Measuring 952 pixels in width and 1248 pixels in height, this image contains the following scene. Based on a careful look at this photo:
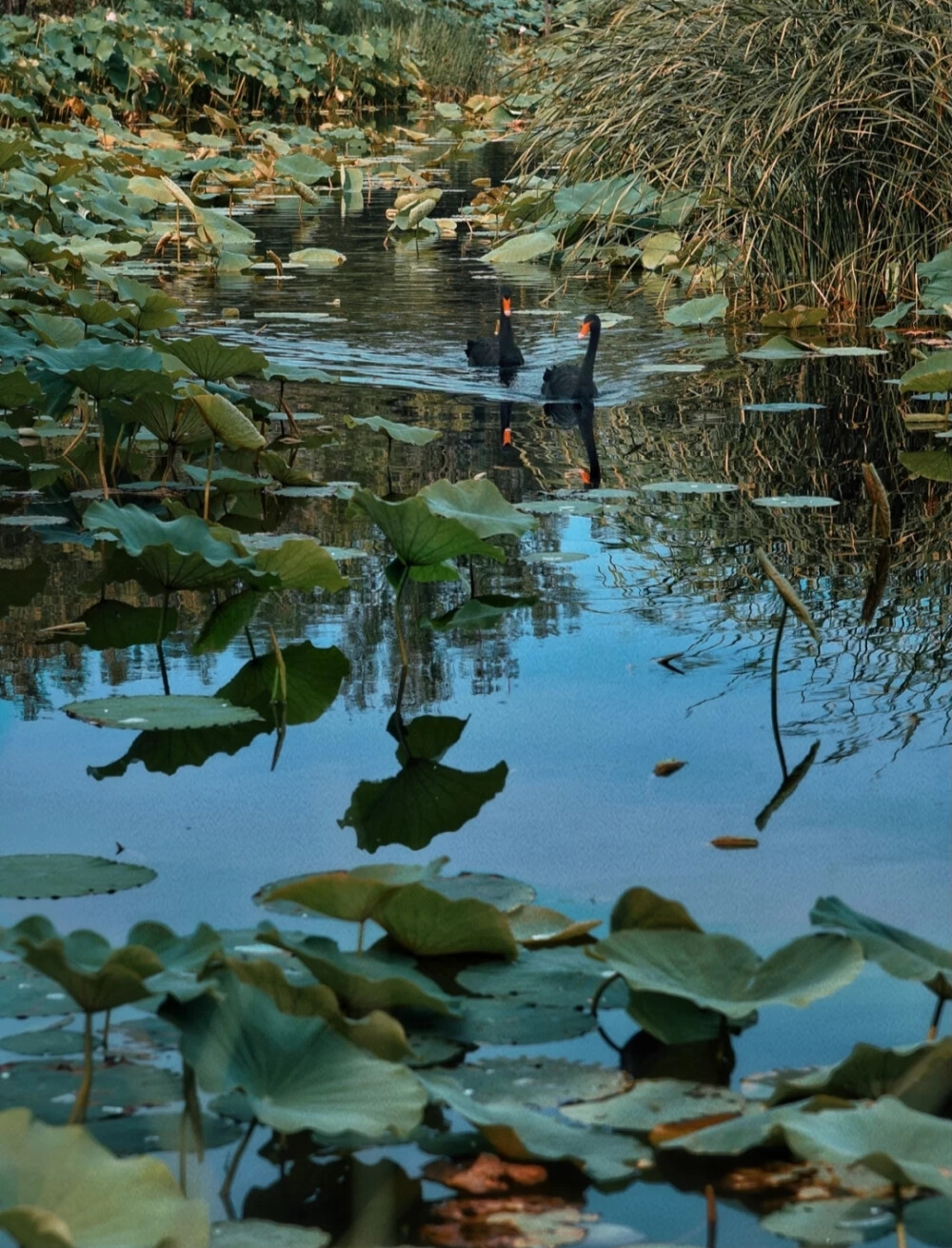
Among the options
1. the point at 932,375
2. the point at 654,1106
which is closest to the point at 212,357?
the point at 932,375

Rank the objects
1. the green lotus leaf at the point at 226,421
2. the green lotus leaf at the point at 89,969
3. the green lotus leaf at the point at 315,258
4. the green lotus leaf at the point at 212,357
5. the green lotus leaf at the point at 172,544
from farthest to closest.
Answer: the green lotus leaf at the point at 315,258
the green lotus leaf at the point at 212,357
the green lotus leaf at the point at 226,421
the green lotus leaf at the point at 172,544
the green lotus leaf at the point at 89,969


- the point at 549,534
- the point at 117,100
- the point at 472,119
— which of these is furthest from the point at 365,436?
the point at 472,119

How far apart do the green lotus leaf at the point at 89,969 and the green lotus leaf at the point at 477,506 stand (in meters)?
1.73

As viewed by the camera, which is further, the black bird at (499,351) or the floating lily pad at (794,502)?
the black bird at (499,351)

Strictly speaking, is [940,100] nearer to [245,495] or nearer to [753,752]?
[245,495]

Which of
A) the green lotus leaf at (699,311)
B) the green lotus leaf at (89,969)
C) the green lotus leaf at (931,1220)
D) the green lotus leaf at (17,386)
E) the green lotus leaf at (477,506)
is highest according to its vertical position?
the green lotus leaf at (17,386)

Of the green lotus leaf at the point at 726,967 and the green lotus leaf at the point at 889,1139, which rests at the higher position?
the green lotus leaf at the point at 889,1139

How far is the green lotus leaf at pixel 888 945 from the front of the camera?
179 cm

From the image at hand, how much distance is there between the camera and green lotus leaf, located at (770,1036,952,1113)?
1.66m

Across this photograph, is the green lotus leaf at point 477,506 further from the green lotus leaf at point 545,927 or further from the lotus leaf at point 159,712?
the green lotus leaf at point 545,927

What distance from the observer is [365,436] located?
5.30 meters

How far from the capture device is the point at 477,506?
11.0 ft

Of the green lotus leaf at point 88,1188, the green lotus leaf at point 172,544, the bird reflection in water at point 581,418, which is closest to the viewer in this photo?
the green lotus leaf at point 88,1188

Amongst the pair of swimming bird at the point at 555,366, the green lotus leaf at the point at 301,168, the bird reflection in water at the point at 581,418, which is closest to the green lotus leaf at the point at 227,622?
the bird reflection in water at the point at 581,418
